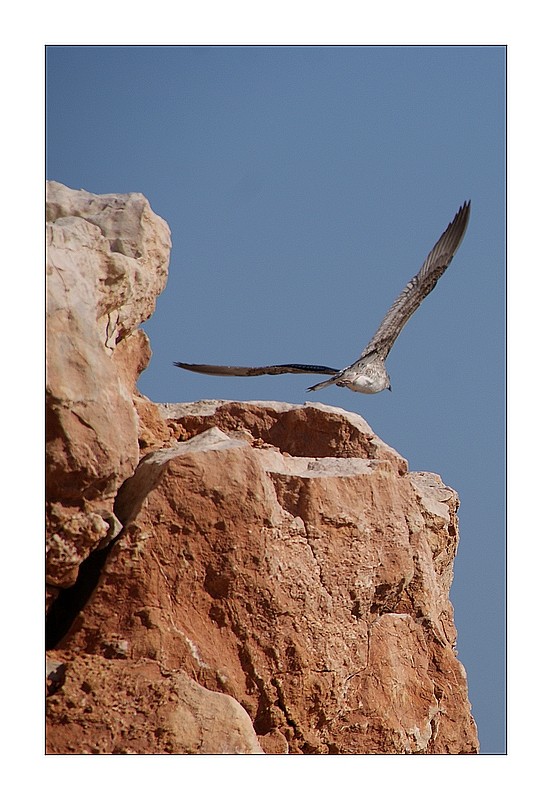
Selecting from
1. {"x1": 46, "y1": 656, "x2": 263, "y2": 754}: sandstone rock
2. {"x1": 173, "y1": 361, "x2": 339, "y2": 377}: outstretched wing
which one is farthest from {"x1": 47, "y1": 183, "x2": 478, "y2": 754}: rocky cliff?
{"x1": 173, "y1": 361, "x2": 339, "y2": 377}: outstretched wing

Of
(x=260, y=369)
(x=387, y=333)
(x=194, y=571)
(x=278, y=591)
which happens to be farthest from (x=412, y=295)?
(x=194, y=571)

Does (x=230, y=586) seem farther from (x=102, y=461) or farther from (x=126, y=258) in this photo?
(x=126, y=258)

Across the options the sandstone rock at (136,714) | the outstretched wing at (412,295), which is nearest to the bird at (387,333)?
the outstretched wing at (412,295)

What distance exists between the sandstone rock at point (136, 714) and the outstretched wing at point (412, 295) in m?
3.78

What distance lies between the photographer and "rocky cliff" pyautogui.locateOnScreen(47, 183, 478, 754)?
23.0ft

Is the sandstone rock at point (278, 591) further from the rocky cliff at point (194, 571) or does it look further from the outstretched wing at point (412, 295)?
the outstretched wing at point (412, 295)

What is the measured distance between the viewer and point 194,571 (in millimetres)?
7582

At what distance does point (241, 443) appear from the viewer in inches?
312

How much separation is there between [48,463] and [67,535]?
0.50 metres

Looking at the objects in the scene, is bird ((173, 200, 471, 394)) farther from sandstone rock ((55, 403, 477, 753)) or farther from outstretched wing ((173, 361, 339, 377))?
sandstone rock ((55, 403, 477, 753))

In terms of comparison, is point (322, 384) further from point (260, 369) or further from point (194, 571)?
point (194, 571)

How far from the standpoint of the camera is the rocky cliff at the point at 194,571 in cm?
702

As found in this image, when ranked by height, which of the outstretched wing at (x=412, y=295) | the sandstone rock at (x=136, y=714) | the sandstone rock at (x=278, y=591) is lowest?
the sandstone rock at (x=136, y=714)
